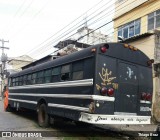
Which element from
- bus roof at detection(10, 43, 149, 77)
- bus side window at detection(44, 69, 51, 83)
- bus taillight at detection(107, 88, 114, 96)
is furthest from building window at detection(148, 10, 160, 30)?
bus taillight at detection(107, 88, 114, 96)

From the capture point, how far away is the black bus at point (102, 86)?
834cm

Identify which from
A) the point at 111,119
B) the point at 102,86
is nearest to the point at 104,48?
the point at 102,86

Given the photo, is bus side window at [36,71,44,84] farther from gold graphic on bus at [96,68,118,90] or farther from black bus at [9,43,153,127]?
gold graphic on bus at [96,68,118,90]

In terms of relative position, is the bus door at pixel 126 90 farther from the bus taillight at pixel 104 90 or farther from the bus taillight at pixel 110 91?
the bus taillight at pixel 104 90

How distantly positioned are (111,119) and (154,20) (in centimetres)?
1414

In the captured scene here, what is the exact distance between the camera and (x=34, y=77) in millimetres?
13656

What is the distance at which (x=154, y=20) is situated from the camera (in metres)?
21.0

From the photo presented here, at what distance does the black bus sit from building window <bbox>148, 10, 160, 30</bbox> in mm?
11362

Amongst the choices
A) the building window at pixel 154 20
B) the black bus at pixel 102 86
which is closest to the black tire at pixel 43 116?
the black bus at pixel 102 86

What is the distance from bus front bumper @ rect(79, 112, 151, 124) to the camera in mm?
8078

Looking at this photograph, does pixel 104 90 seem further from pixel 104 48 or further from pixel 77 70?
pixel 77 70

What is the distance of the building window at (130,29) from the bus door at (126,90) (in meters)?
13.7

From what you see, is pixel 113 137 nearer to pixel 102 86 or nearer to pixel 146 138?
pixel 146 138

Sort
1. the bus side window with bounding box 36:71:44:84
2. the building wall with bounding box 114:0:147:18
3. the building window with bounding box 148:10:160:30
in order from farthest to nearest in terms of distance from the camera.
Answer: the building wall with bounding box 114:0:147:18 < the building window with bounding box 148:10:160:30 < the bus side window with bounding box 36:71:44:84
